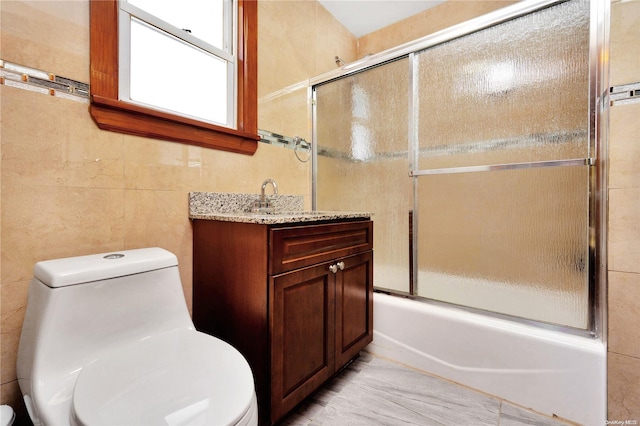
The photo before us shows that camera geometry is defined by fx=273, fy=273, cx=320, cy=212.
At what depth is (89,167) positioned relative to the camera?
102cm

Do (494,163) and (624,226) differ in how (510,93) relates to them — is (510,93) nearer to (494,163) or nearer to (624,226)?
(494,163)

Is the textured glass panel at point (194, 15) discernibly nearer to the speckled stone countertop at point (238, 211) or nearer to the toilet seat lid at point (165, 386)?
the speckled stone countertop at point (238, 211)

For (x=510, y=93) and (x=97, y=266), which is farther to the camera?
(x=510, y=93)

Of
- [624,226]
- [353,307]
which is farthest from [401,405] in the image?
[624,226]

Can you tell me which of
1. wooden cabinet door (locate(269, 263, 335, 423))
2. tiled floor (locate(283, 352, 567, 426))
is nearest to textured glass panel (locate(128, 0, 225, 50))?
wooden cabinet door (locate(269, 263, 335, 423))

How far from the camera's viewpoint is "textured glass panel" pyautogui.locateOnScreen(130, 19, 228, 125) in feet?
3.93

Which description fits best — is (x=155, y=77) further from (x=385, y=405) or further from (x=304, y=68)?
(x=385, y=405)

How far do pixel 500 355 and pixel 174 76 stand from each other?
205 centimetres

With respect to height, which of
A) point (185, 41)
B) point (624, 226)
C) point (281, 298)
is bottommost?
point (281, 298)

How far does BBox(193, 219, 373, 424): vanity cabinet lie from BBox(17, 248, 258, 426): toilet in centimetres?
17

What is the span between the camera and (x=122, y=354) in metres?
0.80

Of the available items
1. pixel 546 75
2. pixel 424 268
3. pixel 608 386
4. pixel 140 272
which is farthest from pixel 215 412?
pixel 546 75

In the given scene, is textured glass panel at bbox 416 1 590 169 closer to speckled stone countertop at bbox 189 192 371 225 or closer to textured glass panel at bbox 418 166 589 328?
textured glass panel at bbox 418 166 589 328

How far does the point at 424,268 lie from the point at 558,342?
2.10ft
